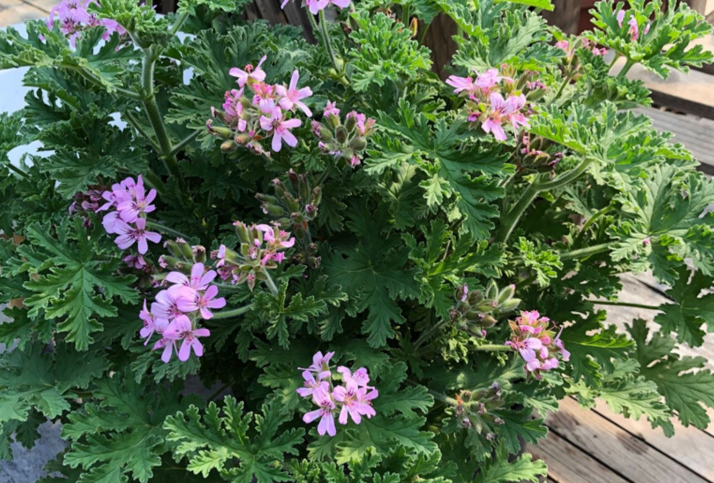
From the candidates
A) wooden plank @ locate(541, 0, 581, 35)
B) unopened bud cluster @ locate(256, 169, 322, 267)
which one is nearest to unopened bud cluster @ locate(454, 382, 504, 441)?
unopened bud cluster @ locate(256, 169, 322, 267)

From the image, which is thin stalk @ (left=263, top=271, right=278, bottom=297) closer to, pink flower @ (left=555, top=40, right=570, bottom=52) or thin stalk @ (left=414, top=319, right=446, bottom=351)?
thin stalk @ (left=414, top=319, right=446, bottom=351)

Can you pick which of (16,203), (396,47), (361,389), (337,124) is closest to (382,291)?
(361,389)

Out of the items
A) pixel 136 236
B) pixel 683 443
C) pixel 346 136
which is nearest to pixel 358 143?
pixel 346 136

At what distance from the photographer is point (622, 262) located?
1.42 meters

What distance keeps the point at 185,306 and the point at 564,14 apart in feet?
5.52

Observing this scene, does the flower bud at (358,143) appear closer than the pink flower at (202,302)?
No

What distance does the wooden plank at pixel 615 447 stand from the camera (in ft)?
5.23

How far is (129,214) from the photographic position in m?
1.16

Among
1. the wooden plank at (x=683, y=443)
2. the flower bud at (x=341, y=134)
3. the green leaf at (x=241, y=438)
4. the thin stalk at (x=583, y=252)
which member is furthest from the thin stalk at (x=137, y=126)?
the wooden plank at (x=683, y=443)

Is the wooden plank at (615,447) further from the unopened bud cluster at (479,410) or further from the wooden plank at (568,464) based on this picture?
the unopened bud cluster at (479,410)

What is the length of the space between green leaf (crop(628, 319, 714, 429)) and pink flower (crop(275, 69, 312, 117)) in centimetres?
99

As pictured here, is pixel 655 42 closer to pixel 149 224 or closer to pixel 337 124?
pixel 337 124

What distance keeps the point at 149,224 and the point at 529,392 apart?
0.81m

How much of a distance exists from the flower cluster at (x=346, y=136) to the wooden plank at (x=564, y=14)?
3.98 feet
